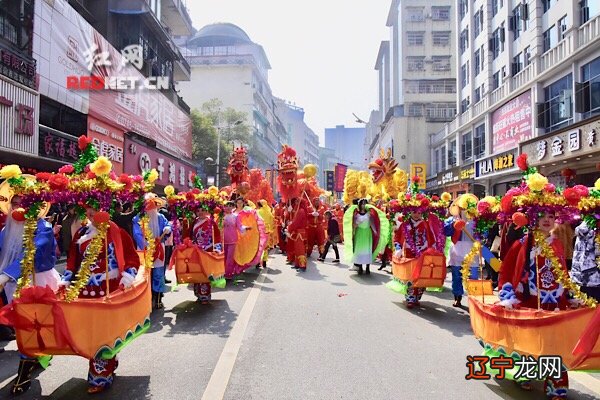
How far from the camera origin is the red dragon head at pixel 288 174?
13.0 meters

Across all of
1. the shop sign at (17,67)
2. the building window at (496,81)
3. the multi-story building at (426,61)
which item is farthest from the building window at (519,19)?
the shop sign at (17,67)

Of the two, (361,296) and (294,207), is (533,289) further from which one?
(294,207)

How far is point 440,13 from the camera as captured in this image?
1789 inches

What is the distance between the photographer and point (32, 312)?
3525 millimetres

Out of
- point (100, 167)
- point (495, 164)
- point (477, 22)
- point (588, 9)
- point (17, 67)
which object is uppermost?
point (477, 22)

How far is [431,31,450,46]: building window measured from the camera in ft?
148

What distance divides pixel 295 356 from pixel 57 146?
1268 centimetres

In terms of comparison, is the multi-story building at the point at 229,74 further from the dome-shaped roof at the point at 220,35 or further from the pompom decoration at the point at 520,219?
the pompom decoration at the point at 520,219

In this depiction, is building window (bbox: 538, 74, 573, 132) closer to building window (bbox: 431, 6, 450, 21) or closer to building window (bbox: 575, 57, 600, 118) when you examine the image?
building window (bbox: 575, 57, 600, 118)

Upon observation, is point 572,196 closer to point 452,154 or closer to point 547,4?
point 547,4

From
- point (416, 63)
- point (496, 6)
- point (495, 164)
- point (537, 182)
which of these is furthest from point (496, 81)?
point (537, 182)

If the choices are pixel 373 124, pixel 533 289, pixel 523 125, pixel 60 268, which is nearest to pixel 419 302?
pixel 533 289

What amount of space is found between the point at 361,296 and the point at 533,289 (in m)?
4.52

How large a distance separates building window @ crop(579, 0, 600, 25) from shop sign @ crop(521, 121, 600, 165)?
177 inches
